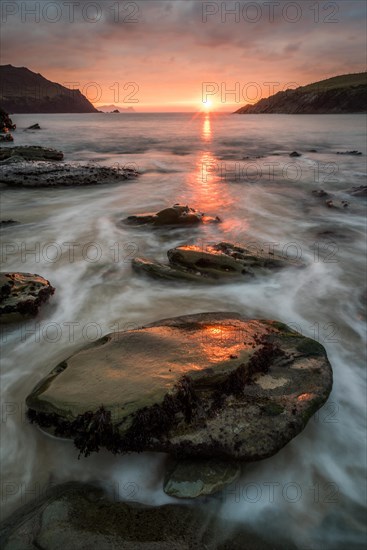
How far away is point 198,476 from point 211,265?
510 cm

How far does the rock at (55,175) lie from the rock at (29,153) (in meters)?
2.89

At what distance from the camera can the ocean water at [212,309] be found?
138 inches

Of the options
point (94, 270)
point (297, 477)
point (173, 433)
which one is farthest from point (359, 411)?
point (94, 270)

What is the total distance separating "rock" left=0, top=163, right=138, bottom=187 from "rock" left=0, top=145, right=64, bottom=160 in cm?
289

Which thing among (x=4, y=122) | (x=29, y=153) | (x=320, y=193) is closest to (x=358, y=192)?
(x=320, y=193)

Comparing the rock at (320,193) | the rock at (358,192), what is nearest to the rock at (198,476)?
the rock at (320,193)

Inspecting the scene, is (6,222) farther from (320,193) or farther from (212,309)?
(320,193)

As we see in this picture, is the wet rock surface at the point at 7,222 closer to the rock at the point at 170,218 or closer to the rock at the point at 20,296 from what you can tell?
the rock at the point at 170,218

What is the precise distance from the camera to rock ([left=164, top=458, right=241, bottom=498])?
3322 millimetres

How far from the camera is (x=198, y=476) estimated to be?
11.2ft

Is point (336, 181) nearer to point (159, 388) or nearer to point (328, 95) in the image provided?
point (159, 388)

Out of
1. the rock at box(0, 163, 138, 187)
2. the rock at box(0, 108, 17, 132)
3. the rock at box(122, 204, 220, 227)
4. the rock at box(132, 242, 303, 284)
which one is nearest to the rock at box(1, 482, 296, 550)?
the rock at box(132, 242, 303, 284)

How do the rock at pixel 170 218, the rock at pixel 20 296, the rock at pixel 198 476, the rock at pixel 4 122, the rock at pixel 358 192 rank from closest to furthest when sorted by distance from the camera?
the rock at pixel 198 476 < the rock at pixel 20 296 < the rock at pixel 170 218 < the rock at pixel 358 192 < the rock at pixel 4 122

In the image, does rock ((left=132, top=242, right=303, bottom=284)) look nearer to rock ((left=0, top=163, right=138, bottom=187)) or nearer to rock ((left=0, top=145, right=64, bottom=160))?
rock ((left=0, top=163, right=138, bottom=187))
